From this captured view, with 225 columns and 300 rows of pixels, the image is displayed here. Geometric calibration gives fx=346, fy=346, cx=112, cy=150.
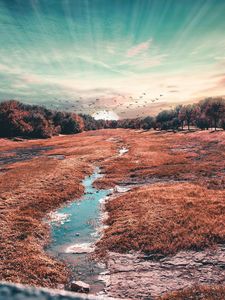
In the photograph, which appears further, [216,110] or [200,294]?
[216,110]

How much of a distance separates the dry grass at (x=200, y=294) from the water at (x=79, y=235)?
174 inches

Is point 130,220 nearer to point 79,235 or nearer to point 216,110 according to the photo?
point 79,235

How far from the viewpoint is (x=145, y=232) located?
2755 centimetres

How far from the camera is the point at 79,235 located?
1148 inches

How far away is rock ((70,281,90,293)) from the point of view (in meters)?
19.5

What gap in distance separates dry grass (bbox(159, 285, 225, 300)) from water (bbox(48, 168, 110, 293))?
4427mm

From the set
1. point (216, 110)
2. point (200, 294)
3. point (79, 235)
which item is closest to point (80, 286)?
point (200, 294)

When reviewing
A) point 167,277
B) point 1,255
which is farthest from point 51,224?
point 167,277

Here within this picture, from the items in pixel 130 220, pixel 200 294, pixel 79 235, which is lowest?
pixel 200 294

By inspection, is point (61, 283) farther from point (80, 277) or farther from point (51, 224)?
point (51, 224)

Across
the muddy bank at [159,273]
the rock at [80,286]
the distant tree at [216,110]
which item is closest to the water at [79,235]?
the rock at [80,286]

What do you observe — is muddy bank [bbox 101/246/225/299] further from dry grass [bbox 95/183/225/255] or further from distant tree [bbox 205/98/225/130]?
distant tree [bbox 205/98/225/130]

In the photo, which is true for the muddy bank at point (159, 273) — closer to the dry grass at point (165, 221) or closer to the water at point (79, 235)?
the water at point (79, 235)

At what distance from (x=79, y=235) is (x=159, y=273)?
31.5 feet
